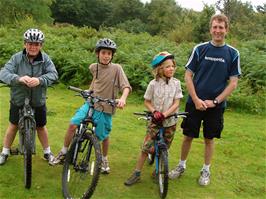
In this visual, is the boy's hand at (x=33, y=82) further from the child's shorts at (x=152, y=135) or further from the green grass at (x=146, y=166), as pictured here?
the child's shorts at (x=152, y=135)

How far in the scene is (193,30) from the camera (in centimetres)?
2934

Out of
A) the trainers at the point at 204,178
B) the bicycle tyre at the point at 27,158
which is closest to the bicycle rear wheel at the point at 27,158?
the bicycle tyre at the point at 27,158

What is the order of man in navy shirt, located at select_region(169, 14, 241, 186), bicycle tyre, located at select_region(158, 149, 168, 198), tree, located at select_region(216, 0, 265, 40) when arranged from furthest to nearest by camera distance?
tree, located at select_region(216, 0, 265, 40)
man in navy shirt, located at select_region(169, 14, 241, 186)
bicycle tyre, located at select_region(158, 149, 168, 198)

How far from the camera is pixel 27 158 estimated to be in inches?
182

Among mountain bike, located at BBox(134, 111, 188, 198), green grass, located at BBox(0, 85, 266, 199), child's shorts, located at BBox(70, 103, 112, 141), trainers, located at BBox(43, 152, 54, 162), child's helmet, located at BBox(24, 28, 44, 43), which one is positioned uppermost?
child's helmet, located at BBox(24, 28, 44, 43)

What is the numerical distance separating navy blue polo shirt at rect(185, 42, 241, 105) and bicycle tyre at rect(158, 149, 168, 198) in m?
0.89

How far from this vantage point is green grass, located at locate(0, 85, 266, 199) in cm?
495

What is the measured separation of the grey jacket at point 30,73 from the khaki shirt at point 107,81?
0.52 m

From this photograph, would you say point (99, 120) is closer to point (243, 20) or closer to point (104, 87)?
point (104, 87)

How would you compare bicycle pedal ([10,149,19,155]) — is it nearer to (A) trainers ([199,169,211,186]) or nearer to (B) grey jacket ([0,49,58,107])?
(B) grey jacket ([0,49,58,107])

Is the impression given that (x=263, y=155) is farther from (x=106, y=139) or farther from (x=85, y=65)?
(x=85, y=65)

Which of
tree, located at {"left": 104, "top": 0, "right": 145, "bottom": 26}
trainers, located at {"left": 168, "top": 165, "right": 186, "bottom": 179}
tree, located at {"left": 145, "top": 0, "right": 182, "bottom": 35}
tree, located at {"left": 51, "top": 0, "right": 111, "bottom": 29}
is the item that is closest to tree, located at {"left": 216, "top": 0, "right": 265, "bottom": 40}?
tree, located at {"left": 145, "top": 0, "right": 182, "bottom": 35}

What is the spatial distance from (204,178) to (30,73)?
2.60m

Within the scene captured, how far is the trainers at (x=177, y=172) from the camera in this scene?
545 cm
